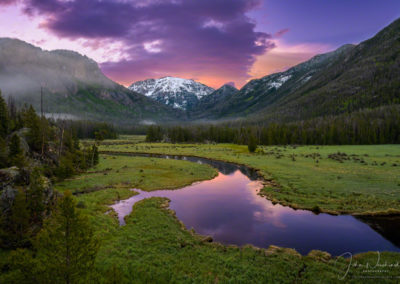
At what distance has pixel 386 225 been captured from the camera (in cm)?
2330

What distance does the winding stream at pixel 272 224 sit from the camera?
20016 mm

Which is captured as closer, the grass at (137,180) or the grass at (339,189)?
the grass at (339,189)

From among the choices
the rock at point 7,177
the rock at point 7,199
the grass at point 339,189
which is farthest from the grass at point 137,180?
the rock at point 7,199

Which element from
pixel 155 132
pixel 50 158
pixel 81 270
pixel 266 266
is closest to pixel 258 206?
pixel 266 266

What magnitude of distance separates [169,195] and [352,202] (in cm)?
2716

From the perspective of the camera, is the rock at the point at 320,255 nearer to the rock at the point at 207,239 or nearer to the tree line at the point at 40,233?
the rock at the point at 207,239

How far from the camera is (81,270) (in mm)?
9625

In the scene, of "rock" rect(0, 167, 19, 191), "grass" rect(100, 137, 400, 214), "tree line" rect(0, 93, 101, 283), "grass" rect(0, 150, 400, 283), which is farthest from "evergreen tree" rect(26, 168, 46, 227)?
"grass" rect(100, 137, 400, 214)

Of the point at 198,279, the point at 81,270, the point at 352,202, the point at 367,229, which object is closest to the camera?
the point at 81,270

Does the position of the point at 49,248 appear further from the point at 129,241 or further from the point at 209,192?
the point at 209,192

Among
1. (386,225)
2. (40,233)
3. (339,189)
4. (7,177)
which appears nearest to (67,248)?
(40,233)

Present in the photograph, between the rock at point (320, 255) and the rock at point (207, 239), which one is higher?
the rock at point (320, 255)

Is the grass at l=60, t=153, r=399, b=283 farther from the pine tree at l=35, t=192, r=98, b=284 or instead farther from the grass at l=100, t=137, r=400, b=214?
the grass at l=100, t=137, r=400, b=214
